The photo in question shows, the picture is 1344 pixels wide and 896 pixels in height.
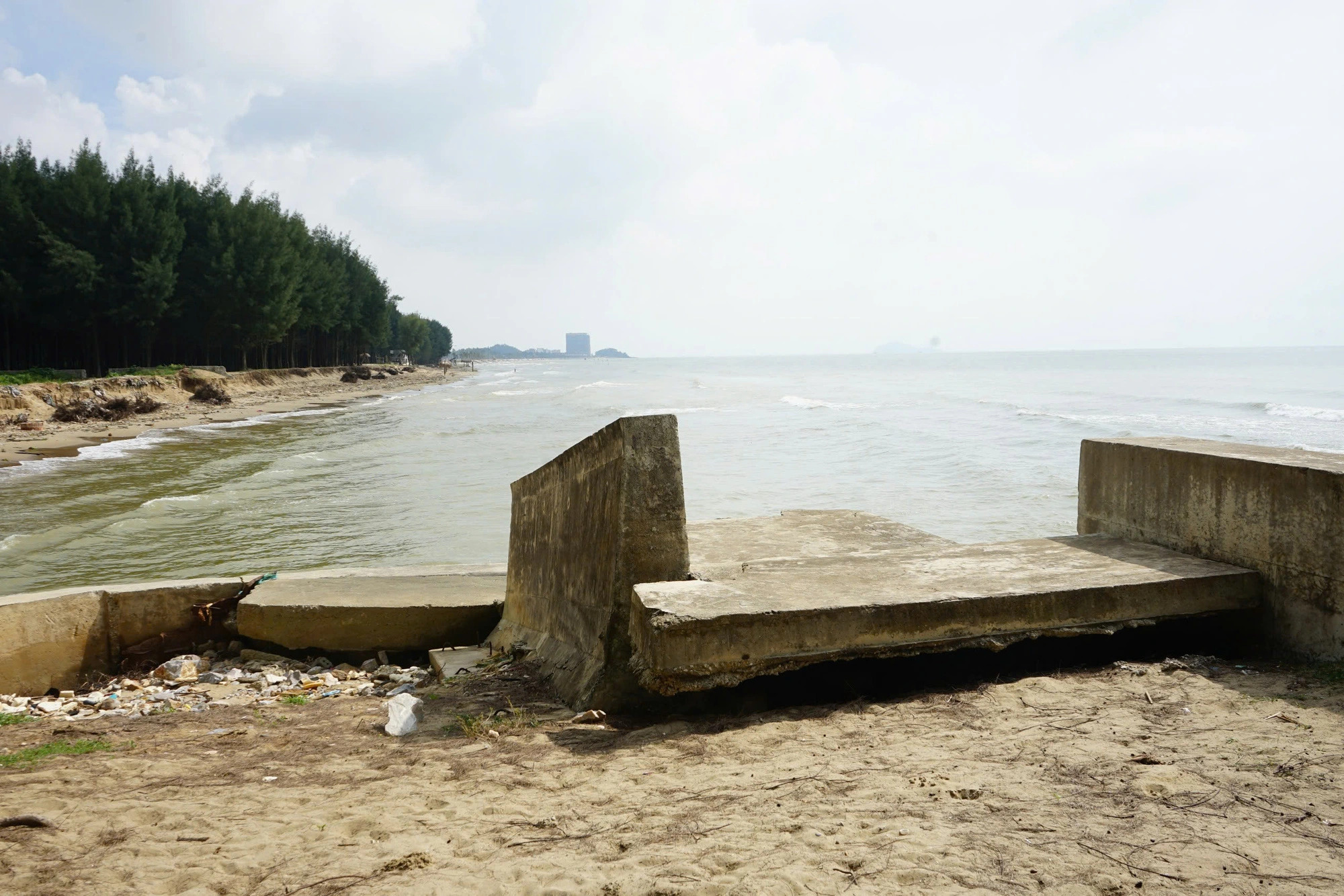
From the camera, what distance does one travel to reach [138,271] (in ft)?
137

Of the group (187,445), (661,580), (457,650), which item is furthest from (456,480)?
(661,580)


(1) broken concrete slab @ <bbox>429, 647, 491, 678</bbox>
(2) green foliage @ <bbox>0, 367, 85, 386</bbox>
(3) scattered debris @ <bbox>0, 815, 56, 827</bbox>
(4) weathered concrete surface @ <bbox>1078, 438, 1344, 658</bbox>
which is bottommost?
(1) broken concrete slab @ <bbox>429, 647, 491, 678</bbox>

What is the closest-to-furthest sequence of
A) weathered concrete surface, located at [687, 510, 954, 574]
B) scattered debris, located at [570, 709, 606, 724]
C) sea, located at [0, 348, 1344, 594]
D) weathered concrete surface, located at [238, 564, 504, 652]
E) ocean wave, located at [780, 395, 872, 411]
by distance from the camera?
scattered debris, located at [570, 709, 606, 724]
weathered concrete surface, located at [687, 510, 954, 574]
weathered concrete surface, located at [238, 564, 504, 652]
sea, located at [0, 348, 1344, 594]
ocean wave, located at [780, 395, 872, 411]

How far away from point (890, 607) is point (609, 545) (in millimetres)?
1360

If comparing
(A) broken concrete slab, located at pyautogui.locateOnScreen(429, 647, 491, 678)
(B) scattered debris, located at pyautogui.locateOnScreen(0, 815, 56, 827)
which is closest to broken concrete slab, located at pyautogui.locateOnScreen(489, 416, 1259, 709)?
(A) broken concrete slab, located at pyautogui.locateOnScreen(429, 647, 491, 678)

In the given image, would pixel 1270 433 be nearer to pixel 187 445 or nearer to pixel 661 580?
pixel 661 580

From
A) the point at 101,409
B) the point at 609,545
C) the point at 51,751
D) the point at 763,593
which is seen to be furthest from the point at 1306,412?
the point at 101,409

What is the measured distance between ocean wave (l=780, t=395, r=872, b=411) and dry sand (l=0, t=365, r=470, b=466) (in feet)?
86.5

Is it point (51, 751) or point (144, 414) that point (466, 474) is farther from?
point (144, 414)

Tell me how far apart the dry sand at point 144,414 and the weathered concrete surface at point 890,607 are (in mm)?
22368

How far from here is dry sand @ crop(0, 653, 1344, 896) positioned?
95.1 inches

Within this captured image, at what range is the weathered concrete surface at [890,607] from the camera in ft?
11.8

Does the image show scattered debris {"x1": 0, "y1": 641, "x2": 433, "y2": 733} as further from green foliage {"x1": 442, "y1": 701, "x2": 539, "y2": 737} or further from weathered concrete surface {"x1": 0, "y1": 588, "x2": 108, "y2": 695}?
green foliage {"x1": 442, "y1": 701, "x2": 539, "y2": 737}

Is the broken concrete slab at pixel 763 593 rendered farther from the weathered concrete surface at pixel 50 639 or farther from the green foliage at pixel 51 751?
the weathered concrete surface at pixel 50 639
